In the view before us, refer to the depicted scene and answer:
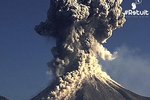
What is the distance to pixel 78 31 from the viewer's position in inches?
4680

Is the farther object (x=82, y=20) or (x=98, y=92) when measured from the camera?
(x=98, y=92)

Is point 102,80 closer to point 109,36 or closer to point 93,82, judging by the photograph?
point 93,82

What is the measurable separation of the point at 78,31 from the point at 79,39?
232 centimetres

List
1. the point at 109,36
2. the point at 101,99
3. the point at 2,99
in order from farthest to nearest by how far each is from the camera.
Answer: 1. the point at 2,99
2. the point at 101,99
3. the point at 109,36

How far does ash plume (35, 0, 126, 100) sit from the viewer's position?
374ft

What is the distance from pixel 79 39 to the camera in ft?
393

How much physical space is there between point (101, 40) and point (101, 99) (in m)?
19.0

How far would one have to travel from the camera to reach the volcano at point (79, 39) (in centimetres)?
11431

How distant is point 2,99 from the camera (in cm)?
14325

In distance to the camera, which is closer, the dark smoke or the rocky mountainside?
the dark smoke

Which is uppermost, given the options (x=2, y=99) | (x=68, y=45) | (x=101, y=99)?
(x=2, y=99)

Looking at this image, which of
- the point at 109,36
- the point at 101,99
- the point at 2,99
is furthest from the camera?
the point at 2,99

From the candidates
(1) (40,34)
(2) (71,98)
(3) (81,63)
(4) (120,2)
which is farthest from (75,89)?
(4) (120,2)

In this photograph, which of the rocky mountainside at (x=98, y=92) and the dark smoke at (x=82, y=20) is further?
the rocky mountainside at (x=98, y=92)
